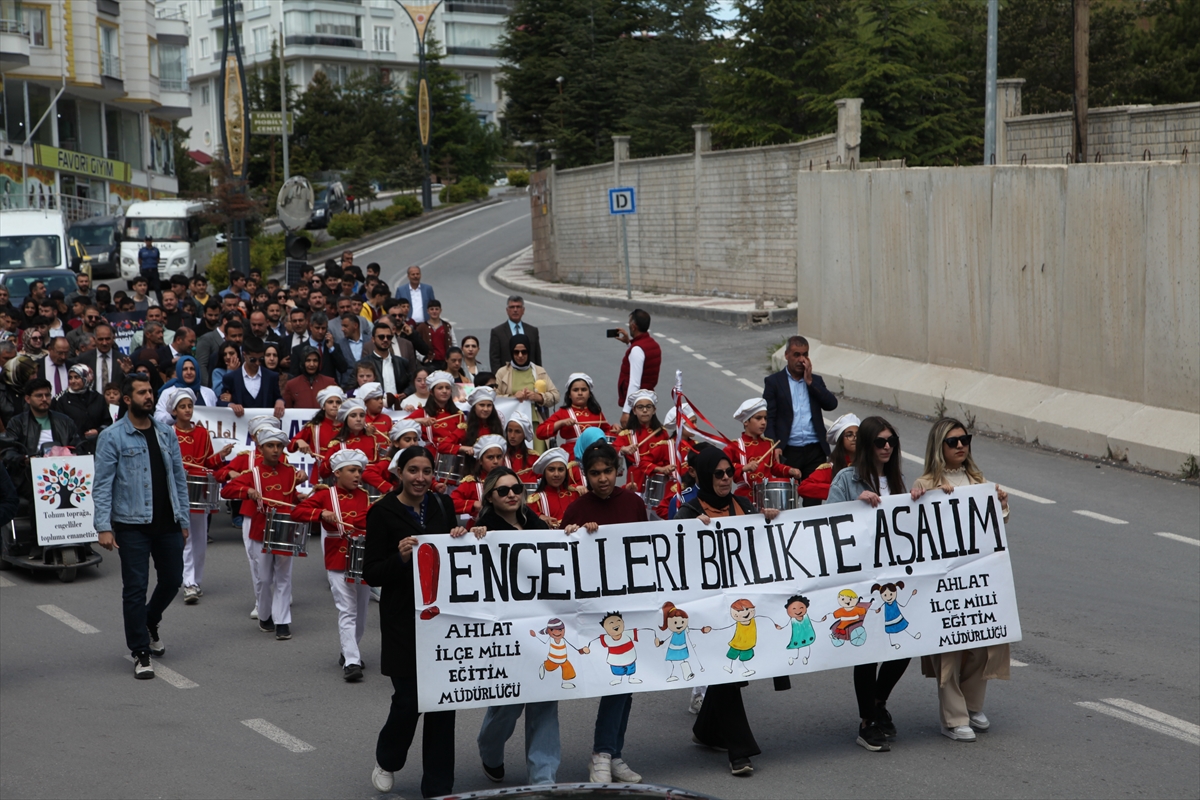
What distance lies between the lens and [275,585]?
10586mm

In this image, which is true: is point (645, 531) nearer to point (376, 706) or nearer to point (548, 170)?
point (376, 706)

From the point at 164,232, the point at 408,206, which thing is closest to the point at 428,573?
the point at 164,232

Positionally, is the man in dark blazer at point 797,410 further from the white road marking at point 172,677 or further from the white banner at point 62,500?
the white banner at point 62,500

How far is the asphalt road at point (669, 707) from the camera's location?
292 inches

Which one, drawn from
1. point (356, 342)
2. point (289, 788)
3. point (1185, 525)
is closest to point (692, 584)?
point (289, 788)

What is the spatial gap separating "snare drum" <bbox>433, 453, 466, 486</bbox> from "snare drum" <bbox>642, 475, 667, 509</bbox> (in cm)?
186

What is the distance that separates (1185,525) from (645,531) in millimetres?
7871

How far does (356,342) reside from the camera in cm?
1600

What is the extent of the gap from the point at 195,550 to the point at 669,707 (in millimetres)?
4917

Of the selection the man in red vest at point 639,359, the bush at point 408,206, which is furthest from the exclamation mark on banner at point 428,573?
the bush at point 408,206

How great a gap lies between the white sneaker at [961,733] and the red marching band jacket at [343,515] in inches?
155

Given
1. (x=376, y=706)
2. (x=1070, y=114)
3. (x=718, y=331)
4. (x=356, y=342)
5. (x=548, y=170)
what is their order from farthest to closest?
(x=548, y=170) < (x=718, y=331) < (x=1070, y=114) < (x=356, y=342) < (x=376, y=706)

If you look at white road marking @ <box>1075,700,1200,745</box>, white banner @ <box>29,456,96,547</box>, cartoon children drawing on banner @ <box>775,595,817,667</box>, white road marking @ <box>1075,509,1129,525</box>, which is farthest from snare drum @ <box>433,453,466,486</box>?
white road marking @ <box>1075,509,1129,525</box>

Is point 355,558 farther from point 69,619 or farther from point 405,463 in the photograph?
point 69,619
